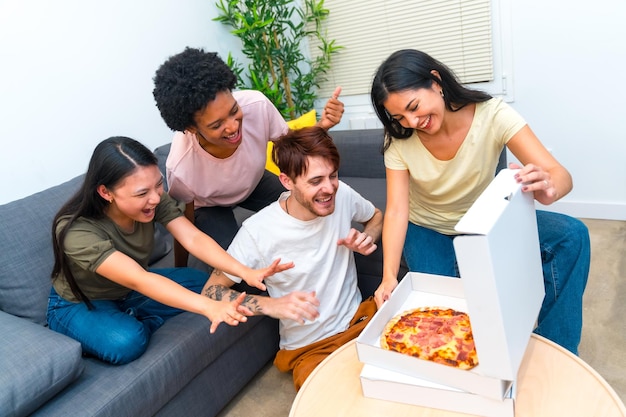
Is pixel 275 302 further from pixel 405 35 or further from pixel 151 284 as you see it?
pixel 405 35

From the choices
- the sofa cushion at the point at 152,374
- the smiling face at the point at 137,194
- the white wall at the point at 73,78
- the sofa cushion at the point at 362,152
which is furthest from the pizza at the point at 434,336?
the white wall at the point at 73,78

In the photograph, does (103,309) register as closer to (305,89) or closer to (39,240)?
(39,240)

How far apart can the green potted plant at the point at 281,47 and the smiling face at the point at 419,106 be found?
1.70 metres

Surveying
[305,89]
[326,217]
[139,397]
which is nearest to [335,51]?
[305,89]

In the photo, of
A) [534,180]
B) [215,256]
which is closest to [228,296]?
[215,256]

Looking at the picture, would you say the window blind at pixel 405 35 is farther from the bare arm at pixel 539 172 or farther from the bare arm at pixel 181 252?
the bare arm at pixel 181 252

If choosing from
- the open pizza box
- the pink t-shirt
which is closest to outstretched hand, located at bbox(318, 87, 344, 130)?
the pink t-shirt

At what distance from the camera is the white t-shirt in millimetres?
1516

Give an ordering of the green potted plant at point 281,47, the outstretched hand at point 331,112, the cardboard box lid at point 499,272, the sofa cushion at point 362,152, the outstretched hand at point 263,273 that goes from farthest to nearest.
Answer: the green potted plant at point 281,47
the sofa cushion at point 362,152
the outstretched hand at point 331,112
the outstretched hand at point 263,273
the cardboard box lid at point 499,272

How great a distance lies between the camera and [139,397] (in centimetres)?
138

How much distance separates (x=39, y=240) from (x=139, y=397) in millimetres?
725

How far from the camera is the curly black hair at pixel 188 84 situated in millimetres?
1489

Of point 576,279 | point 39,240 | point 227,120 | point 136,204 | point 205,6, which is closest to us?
point 576,279

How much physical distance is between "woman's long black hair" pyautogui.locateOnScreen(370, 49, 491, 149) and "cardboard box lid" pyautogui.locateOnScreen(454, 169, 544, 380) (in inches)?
17.4
